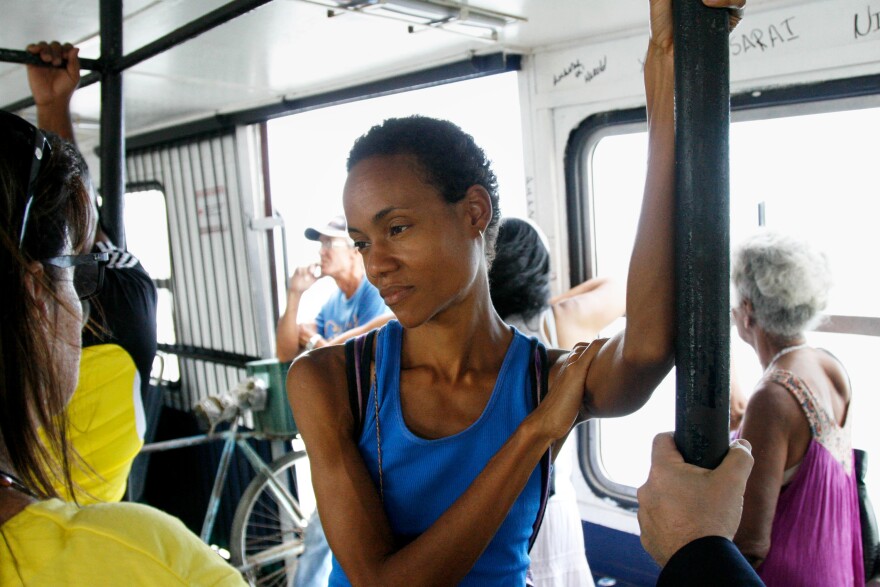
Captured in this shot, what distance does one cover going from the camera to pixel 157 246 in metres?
5.94

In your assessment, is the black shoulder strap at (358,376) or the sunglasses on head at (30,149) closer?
the sunglasses on head at (30,149)

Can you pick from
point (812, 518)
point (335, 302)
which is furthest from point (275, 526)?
point (812, 518)

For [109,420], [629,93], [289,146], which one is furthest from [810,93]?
[289,146]

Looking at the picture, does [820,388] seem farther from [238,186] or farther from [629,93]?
[238,186]

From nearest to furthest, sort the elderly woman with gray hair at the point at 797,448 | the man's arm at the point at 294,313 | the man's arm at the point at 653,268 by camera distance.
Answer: the man's arm at the point at 653,268 < the elderly woman with gray hair at the point at 797,448 < the man's arm at the point at 294,313

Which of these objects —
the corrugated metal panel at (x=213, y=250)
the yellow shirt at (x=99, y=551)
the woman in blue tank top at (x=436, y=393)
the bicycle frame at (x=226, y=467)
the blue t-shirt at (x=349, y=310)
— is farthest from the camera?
the corrugated metal panel at (x=213, y=250)

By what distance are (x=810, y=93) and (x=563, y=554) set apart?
5.83 ft

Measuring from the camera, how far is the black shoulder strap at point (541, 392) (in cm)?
134

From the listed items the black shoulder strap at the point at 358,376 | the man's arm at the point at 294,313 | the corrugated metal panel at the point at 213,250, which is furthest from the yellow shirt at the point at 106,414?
the corrugated metal panel at the point at 213,250

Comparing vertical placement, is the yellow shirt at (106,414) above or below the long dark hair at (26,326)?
below

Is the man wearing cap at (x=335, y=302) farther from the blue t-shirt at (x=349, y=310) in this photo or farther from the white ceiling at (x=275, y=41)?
the white ceiling at (x=275, y=41)

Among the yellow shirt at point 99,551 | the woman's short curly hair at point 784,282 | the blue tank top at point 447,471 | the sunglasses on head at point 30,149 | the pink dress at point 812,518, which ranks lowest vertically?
the pink dress at point 812,518

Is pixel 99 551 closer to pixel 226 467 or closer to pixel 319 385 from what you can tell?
pixel 319 385

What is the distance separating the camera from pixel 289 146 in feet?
16.3
